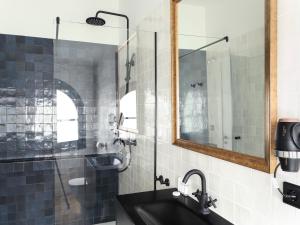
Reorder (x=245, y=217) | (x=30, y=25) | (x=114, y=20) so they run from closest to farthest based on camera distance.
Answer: (x=245, y=217), (x=30, y=25), (x=114, y=20)

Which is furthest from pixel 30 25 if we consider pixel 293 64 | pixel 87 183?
pixel 293 64

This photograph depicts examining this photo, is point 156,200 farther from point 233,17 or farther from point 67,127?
point 67,127

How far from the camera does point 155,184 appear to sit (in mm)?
2197

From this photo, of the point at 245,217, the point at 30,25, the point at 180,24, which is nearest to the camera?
the point at 245,217

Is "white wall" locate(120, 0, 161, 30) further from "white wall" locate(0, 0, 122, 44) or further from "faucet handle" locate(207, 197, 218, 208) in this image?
"faucet handle" locate(207, 197, 218, 208)

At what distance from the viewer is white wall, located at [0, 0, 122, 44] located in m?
2.97

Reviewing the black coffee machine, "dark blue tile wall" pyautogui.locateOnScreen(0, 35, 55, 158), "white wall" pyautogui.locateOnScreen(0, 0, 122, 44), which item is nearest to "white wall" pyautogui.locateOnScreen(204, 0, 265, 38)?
the black coffee machine

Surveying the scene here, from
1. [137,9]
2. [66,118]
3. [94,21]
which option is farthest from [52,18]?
[66,118]

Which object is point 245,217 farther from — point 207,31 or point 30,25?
point 30,25

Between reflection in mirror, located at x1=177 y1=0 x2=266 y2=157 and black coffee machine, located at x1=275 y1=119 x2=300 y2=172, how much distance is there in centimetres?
16

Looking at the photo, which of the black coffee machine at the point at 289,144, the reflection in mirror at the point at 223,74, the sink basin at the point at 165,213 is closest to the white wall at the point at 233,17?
the reflection in mirror at the point at 223,74

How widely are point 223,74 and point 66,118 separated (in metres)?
1.86

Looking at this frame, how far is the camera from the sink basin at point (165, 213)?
4.90 feet

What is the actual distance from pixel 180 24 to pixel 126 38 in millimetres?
1206
